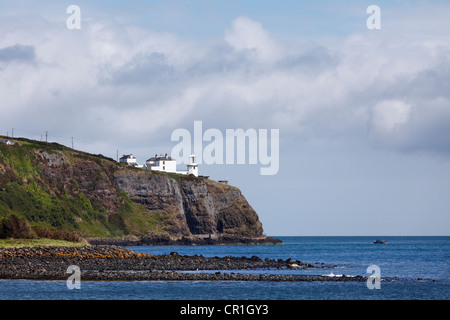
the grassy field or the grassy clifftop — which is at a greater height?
the grassy clifftop

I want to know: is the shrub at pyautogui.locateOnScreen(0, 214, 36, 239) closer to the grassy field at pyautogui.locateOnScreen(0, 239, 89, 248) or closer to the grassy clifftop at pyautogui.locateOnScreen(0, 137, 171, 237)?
the grassy field at pyautogui.locateOnScreen(0, 239, 89, 248)

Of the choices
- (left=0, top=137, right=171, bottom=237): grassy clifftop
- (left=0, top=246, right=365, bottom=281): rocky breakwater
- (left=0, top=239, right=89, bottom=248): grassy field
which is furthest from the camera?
(left=0, top=137, right=171, bottom=237): grassy clifftop

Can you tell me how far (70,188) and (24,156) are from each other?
13.3m

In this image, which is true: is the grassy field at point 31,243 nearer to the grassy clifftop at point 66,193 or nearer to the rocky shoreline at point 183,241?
the grassy clifftop at point 66,193

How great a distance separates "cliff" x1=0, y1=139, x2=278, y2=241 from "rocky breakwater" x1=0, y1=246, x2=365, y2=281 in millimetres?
58733

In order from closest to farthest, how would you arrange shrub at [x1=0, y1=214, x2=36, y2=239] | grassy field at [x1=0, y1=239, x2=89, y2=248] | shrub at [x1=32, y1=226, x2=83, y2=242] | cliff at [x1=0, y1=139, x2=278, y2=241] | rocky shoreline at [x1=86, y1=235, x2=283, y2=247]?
grassy field at [x1=0, y1=239, x2=89, y2=248], shrub at [x1=0, y1=214, x2=36, y2=239], shrub at [x1=32, y1=226, x2=83, y2=242], cliff at [x1=0, y1=139, x2=278, y2=241], rocky shoreline at [x1=86, y1=235, x2=283, y2=247]

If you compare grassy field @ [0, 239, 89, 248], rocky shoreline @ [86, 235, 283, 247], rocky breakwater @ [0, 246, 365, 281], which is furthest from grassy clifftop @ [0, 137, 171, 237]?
rocky breakwater @ [0, 246, 365, 281]

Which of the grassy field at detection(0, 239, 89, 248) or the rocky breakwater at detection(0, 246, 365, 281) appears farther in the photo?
the grassy field at detection(0, 239, 89, 248)

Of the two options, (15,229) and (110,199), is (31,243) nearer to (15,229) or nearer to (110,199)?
(15,229)

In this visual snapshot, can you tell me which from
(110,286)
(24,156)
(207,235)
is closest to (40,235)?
(110,286)

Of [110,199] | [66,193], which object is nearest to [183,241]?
[110,199]

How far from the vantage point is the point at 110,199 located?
156 meters

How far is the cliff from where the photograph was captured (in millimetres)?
134250
